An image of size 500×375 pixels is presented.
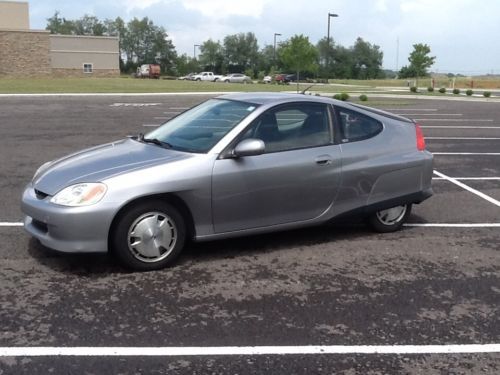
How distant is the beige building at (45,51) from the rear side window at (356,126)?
183ft

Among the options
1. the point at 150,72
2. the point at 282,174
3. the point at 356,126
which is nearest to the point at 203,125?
the point at 282,174

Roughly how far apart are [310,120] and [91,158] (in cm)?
207

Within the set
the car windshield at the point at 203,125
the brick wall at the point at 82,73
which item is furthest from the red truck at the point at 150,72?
the car windshield at the point at 203,125

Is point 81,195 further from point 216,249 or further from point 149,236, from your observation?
point 216,249

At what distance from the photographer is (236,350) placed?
11.5 ft

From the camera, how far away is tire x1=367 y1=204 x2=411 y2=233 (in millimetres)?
6008

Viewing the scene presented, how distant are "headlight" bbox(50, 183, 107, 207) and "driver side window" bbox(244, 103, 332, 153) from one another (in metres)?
1.37

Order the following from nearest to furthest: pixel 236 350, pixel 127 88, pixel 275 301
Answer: pixel 236 350 < pixel 275 301 < pixel 127 88

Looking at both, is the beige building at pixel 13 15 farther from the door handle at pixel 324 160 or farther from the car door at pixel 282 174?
the door handle at pixel 324 160

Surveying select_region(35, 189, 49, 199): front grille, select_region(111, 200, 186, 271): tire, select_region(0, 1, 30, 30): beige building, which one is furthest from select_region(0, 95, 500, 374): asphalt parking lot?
select_region(0, 1, 30, 30): beige building

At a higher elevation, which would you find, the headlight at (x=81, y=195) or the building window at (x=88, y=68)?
the building window at (x=88, y=68)

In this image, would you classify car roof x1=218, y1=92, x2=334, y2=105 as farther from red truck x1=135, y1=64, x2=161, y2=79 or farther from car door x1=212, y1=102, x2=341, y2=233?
red truck x1=135, y1=64, x2=161, y2=79

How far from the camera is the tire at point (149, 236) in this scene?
460cm

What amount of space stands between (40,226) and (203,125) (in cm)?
179
